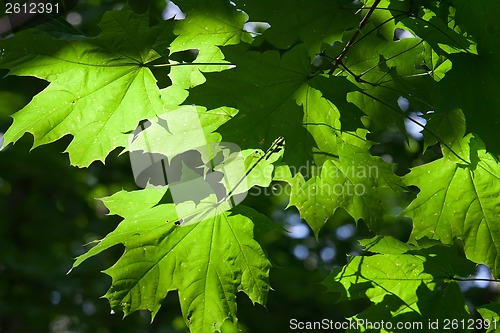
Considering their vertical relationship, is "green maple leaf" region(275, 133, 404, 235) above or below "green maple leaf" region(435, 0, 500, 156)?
below

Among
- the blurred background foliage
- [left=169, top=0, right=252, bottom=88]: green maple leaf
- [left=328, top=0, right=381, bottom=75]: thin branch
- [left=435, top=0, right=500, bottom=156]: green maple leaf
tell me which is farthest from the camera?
the blurred background foliage

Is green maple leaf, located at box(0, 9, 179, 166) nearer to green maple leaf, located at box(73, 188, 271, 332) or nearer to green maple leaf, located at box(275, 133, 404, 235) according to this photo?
green maple leaf, located at box(73, 188, 271, 332)

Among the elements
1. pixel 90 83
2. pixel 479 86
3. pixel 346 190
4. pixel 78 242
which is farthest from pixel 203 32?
pixel 78 242

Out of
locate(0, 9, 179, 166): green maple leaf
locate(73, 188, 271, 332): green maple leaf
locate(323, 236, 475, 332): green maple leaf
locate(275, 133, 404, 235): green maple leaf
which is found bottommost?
locate(323, 236, 475, 332): green maple leaf

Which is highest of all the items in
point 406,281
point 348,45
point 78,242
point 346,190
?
point 348,45

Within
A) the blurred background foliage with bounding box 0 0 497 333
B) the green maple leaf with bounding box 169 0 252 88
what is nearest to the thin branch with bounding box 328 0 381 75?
the green maple leaf with bounding box 169 0 252 88

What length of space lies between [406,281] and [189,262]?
77cm

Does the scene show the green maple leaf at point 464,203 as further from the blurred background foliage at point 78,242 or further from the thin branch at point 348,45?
the blurred background foliage at point 78,242

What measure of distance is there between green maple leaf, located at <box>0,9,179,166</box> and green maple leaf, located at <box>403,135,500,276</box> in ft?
2.99

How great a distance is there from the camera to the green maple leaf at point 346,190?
72.5 inches

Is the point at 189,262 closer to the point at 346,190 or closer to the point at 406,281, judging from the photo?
the point at 346,190

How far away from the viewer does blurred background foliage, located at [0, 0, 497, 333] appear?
6.26m

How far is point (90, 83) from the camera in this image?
1812mm

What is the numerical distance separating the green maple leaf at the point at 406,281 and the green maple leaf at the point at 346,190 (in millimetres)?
177
